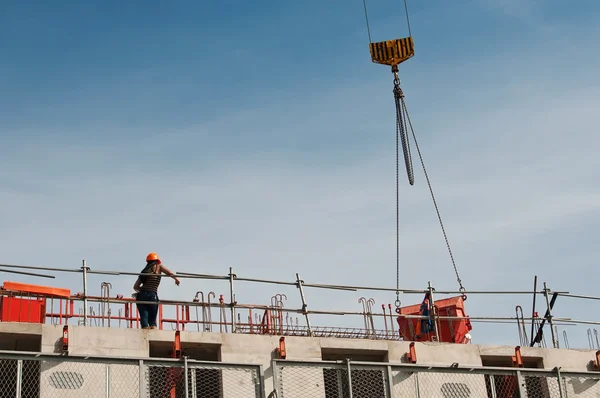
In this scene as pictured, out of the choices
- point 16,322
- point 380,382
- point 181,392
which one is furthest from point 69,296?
point 380,382

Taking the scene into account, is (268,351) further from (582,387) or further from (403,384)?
(582,387)

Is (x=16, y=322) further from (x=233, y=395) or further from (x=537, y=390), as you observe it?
(x=537, y=390)

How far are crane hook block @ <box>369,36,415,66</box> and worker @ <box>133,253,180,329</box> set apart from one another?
1130 centimetres

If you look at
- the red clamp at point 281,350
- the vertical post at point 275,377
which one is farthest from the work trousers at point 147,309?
the vertical post at point 275,377

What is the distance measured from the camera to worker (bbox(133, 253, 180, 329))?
881 inches

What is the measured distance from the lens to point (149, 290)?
22484 millimetres

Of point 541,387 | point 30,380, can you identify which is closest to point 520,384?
point 541,387

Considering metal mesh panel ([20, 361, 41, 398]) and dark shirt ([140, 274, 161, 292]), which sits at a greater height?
dark shirt ([140, 274, 161, 292])

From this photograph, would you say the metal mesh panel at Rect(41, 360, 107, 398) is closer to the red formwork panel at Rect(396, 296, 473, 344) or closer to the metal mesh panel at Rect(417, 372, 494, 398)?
the metal mesh panel at Rect(417, 372, 494, 398)

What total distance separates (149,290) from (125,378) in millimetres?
2489

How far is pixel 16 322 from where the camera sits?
69.0ft

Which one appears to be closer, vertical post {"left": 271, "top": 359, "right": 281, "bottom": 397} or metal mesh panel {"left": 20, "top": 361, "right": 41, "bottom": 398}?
vertical post {"left": 271, "top": 359, "right": 281, "bottom": 397}

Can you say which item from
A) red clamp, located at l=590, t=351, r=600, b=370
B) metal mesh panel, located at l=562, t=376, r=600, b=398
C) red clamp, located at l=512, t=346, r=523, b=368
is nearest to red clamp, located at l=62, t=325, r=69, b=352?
red clamp, located at l=512, t=346, r=523, b=368

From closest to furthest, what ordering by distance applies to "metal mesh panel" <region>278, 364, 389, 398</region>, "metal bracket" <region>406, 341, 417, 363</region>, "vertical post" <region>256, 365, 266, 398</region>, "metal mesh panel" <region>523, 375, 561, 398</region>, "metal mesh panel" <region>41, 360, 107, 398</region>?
"vertical post" <region>256, 365, 266, 398</region> < "metal mesh panel" <region>41, 360, 107, 398</region> < "metal mesh panel" <region>278, 364, 389, 398</region> < "metal bracket" <region>406, 341, 417, 363</region> < "metal mesh panel" <region>523, 375, 561, 398</region>
